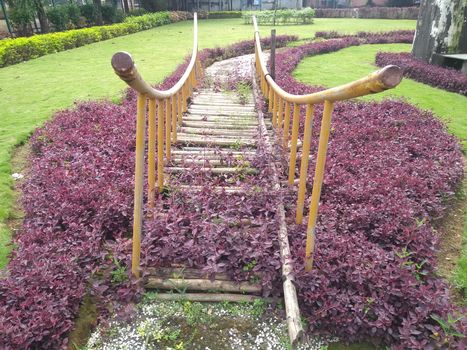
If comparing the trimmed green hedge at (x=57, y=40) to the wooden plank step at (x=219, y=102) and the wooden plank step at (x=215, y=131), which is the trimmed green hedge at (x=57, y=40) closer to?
the wooden plank step at (x=219, y=102)

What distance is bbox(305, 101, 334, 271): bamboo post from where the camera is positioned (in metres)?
2.89

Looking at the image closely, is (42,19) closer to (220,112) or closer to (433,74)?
(220,112)

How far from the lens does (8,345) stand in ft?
8.47

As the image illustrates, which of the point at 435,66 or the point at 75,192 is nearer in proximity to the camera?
the point at 75,192

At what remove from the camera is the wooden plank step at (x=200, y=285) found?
3.29 metres

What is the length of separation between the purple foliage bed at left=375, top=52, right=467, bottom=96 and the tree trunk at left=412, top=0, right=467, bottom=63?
1.96 feet

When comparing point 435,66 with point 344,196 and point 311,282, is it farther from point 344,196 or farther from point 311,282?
point 311,282

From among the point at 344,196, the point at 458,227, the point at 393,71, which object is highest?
the point at 393,71

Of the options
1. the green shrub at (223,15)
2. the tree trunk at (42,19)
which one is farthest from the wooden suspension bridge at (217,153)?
the green shrub at (223,15)

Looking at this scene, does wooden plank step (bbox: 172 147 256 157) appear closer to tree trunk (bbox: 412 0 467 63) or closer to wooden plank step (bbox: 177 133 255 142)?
wooden plank step (bbox: 177 133 255 142)

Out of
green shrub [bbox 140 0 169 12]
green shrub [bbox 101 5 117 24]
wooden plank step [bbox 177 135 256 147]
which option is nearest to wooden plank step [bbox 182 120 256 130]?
wooden plank step [bbox 177 135 256 147]

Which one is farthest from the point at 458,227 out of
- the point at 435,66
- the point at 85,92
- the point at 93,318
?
the point at 435,66

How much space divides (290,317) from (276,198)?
1474mm

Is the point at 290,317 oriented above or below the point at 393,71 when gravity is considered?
below
